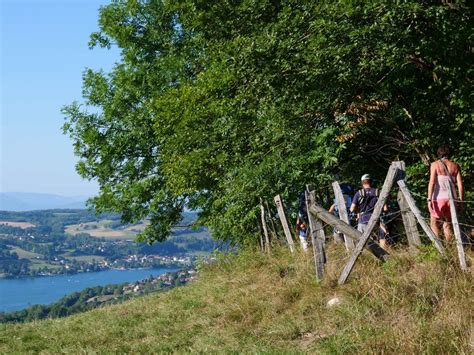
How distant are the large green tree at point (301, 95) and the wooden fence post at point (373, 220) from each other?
2.82 metres

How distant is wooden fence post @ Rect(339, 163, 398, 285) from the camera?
25.7 feet

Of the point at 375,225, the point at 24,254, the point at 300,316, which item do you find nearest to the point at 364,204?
the point at 375,225

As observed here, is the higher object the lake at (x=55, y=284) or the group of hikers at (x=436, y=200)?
the group of hikers at (x=436, y=200)

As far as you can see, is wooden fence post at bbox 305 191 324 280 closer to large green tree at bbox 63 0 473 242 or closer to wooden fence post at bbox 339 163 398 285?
wooden fence post at bbox 339 163 398 285

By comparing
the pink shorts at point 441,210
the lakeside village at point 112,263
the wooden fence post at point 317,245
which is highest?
the pink shorts at point 441,210

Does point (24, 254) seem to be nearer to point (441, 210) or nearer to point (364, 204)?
point (364, 204)

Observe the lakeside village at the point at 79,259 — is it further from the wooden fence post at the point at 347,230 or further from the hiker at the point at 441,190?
the hiker at the point at 441,190

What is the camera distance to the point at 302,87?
11227mm

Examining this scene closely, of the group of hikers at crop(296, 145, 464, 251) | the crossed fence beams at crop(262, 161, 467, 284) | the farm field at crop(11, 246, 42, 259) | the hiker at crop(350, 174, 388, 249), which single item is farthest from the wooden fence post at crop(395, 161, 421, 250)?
the farm field at crop(11, 246, 42, 259)

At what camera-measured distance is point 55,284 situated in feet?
487

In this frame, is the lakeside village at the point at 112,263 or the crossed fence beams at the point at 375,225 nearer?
the crossed fence beams at the point at 375,225

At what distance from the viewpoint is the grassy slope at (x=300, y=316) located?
5887 mm

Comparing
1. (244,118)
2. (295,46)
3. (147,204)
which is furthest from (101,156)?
(295,46)

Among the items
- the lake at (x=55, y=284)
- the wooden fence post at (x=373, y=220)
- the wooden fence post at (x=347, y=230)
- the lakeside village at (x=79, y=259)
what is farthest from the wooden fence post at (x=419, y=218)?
the lakeside village at (x=79, y=259)
